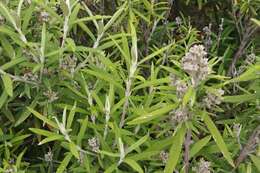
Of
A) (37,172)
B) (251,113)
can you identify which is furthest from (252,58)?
(37,172)

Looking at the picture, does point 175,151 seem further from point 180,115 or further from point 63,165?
point 63,165

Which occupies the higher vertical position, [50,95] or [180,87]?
[180,87]

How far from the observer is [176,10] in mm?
3293

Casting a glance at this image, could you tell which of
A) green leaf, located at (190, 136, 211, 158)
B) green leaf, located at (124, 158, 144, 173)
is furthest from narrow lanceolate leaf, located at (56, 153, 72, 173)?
green leaf, located at (190, 136, 211, 158)

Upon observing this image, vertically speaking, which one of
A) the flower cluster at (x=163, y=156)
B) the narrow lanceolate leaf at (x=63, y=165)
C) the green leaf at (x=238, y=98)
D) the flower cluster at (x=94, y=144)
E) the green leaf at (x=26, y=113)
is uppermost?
the green leaf at (x=238, y=98)

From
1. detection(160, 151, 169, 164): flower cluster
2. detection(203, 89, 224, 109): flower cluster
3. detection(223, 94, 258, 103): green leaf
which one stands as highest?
detection(203, 89, 224, 109): flower cluster

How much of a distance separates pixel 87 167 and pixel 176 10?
1.73 m

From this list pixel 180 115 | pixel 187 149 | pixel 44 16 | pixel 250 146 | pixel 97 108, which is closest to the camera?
pixel 180 115

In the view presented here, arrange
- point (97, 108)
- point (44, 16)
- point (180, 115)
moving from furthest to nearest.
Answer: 1. point (44, 16)
2. point (97, 108)
3. point (180, 115)

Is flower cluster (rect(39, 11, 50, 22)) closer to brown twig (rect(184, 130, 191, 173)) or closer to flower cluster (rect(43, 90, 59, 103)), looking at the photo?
flower cluster (rect(43, 90, 59, 103))

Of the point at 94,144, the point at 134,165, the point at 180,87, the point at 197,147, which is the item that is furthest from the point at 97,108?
the point at 180,87

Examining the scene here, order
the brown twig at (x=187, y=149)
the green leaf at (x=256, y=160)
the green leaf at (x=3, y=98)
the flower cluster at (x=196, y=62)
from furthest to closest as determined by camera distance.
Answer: the green leaf at (x=3, y=98), the green leaf at (x=256, y=160), the brown twig at (x=187, y=149), the flower cluster at (x=196, y=62)

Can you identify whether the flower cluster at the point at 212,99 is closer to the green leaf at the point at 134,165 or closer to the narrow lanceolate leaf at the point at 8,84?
the green leaf at the point at 134,165

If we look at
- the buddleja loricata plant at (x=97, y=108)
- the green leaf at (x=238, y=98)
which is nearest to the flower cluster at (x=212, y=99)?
the buddleja loricata plant at (x=97, y=108)
